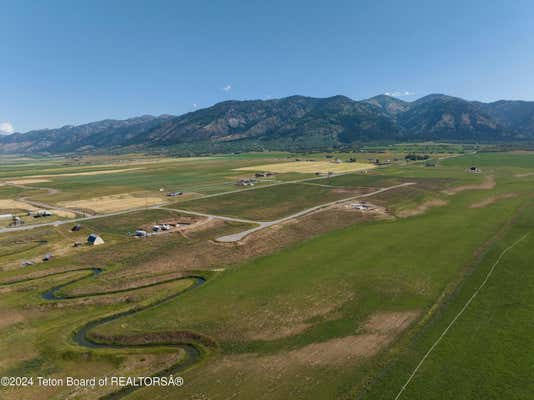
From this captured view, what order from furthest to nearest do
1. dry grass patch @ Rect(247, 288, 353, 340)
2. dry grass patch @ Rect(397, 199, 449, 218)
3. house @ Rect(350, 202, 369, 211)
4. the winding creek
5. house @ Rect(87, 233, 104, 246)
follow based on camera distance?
house @ Rect(350, 202, 369, 211)
dry grass patch @ Rect(397, 199, 449, 218)
house @ Rect(87, 233, 104, 246)
dry grass patch @ Rect(247, 288, 353, 340)
the winding creek

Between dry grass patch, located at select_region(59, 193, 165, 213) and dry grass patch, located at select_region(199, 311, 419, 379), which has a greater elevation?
dry grass patch, located at select_region(59, 193, 165, 213)

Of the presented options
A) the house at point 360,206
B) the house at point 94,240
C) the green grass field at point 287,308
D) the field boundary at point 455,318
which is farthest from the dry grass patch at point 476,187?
the house at point 94,240

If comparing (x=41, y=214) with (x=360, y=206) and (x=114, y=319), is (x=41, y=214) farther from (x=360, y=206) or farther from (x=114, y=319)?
(x=360, y=206)

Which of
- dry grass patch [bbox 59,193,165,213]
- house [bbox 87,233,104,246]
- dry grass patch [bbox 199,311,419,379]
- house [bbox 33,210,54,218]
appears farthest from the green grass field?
dry grass patch [bbox 59,193,165,213]

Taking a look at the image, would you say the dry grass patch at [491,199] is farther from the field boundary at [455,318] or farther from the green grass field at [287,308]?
the field boundary at [455,318]

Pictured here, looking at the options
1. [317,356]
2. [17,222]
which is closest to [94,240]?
[17,222]

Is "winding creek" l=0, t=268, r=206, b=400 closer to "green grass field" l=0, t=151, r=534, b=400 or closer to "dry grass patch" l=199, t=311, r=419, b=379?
"green grass field" l=0, t=151, r=534, b=400

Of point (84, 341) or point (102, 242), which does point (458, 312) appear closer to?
point (84, 341)
